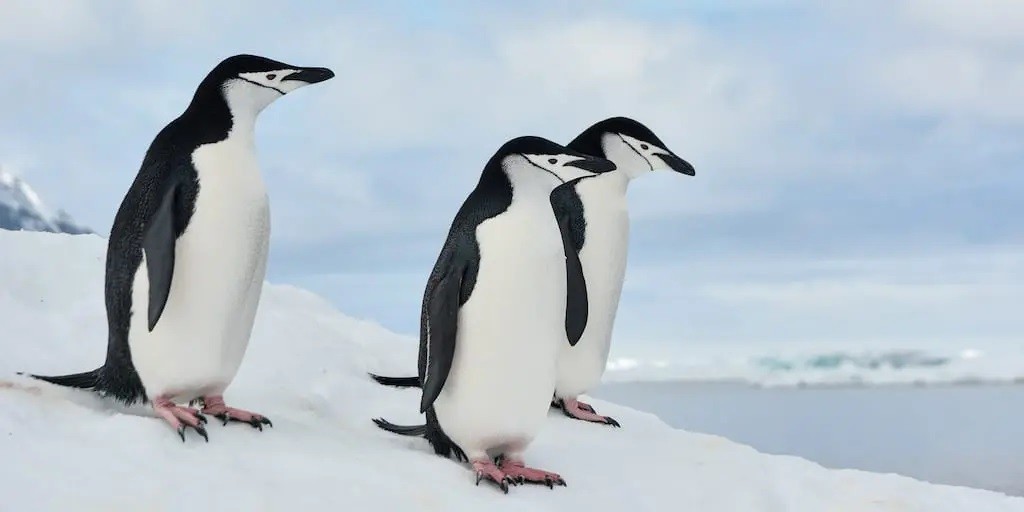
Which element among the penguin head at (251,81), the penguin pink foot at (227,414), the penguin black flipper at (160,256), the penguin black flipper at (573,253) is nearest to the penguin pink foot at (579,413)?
the penguin black flipper at (573,253)

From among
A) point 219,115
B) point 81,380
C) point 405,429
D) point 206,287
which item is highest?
point 219,115

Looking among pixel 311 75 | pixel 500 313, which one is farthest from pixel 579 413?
pixel 311 75

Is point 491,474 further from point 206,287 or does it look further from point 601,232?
point 601,232

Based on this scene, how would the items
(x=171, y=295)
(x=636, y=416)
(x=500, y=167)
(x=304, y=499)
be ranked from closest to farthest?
(x=304, y=499) → (x=171, y=295) → (x=500, y=167) → (x=636, y=416)

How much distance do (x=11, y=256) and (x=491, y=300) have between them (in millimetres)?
3261

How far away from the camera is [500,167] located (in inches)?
110

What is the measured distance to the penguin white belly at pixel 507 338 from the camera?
266 cm

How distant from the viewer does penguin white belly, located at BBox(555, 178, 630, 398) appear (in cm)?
390

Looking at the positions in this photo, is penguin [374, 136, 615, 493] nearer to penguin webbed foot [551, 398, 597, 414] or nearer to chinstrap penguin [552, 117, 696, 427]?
chinstrap penguin [552, 117, 696, 427]

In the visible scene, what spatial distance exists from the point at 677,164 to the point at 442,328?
1.84 meters

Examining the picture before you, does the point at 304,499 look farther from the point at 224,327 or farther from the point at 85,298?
the point at 85,298

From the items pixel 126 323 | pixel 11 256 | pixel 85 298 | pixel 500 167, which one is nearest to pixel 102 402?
pixel 126 323

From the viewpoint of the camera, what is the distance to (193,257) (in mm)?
2621

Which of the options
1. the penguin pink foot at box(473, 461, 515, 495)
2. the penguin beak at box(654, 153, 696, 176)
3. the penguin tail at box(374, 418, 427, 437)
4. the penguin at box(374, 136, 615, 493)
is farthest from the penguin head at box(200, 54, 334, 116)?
the penguin beak at box(654, 153, 696, 176)
